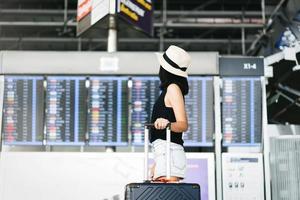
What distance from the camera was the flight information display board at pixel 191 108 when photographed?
18.2 ft

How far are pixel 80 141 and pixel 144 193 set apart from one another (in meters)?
2.60

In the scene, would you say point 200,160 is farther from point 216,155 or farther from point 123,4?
point 123,4

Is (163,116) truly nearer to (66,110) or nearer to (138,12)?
(66,110)

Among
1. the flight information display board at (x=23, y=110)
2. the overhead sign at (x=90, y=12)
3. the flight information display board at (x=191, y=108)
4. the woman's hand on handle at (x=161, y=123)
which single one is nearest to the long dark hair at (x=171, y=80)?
the woman's hand on handle at (x=161, y=123)

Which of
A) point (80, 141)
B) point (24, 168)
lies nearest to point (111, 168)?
point (80, 141)

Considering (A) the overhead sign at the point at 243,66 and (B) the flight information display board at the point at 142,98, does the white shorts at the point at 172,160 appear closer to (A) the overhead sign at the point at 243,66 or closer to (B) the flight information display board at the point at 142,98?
(B) the flight information display board at the point at 142,98

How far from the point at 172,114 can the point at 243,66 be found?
247 centimetres

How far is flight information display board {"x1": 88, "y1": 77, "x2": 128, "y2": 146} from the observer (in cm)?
559

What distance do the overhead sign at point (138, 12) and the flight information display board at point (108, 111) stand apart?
3.04 ft

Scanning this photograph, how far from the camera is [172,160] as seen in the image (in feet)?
10.8

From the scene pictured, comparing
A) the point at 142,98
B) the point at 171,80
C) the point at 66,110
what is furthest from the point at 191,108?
the point at 171,80

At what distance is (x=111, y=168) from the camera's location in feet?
17.7

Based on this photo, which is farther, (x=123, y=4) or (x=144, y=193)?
(x=123, y=4)

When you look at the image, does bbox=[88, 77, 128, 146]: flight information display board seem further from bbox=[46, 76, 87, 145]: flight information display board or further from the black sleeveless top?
the black sleeveless top
